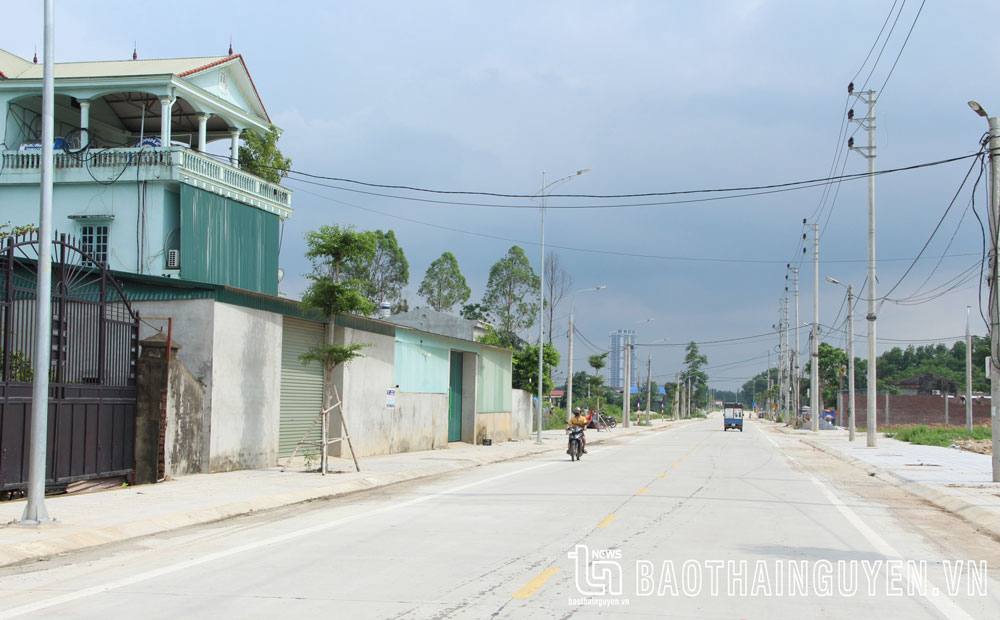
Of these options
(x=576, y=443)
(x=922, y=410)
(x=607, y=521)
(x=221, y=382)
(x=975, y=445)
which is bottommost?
(x=922, y=410)

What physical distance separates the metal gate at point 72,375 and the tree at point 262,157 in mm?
19246

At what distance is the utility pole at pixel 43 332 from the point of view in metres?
11.2

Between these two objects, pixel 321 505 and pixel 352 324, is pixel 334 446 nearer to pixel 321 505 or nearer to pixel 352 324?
pixel 352 324

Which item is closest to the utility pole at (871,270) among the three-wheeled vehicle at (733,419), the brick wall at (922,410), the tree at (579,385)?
the three-wheeled vehicle at (733,419)

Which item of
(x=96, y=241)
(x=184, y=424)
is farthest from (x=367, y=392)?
(x=96, y=241)

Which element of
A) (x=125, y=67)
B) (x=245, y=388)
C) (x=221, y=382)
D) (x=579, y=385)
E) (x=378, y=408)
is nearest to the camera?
(x=221, y=382)

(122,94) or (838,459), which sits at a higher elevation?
(122,94)

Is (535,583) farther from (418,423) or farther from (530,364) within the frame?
(530,364)

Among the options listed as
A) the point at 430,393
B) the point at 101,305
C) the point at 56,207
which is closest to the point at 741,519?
the point at 101,305

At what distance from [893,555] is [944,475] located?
1368 centimetres

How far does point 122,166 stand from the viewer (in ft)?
87.2

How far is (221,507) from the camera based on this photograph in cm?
1351

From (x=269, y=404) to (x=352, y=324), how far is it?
5.11 meters

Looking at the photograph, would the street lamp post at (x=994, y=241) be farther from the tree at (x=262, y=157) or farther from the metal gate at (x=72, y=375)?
the tree at (x=262, y=157)
